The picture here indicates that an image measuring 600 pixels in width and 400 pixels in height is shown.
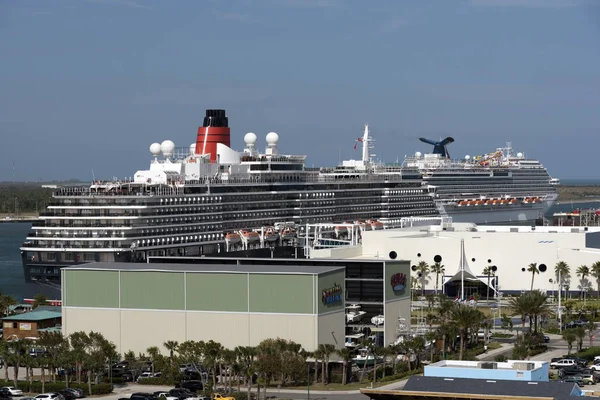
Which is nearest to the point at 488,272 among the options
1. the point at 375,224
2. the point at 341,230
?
the point at 341,230

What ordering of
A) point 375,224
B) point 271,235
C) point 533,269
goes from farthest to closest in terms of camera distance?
point 375,224
point 271,235
point 533,269

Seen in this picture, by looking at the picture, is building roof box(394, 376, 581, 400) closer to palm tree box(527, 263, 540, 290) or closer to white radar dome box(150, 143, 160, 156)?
palm tree box(527, 263, 540, 290)

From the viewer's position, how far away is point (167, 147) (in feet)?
375

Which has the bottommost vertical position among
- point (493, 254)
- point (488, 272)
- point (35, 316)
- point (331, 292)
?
point (35, 316)

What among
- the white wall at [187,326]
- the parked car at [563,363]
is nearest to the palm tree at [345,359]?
the white wall at [187,326]

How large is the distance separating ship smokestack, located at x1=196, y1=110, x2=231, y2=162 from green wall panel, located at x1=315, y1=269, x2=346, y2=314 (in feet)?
184

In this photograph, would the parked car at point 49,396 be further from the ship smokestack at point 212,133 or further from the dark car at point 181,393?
the ship smokestack at point 212,133

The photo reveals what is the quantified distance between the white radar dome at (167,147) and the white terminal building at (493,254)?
23.4 meters

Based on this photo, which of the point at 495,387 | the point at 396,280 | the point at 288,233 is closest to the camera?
the point at 495,387

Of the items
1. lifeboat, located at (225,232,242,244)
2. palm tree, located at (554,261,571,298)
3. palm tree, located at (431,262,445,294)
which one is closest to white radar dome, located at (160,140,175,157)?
lifeboat, located at (225,232,242,244)

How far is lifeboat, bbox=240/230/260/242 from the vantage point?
111 meters

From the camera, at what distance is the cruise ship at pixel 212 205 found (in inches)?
3755

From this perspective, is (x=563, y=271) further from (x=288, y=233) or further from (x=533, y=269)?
(x=288, y=233)

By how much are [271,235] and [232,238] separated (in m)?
6.25
